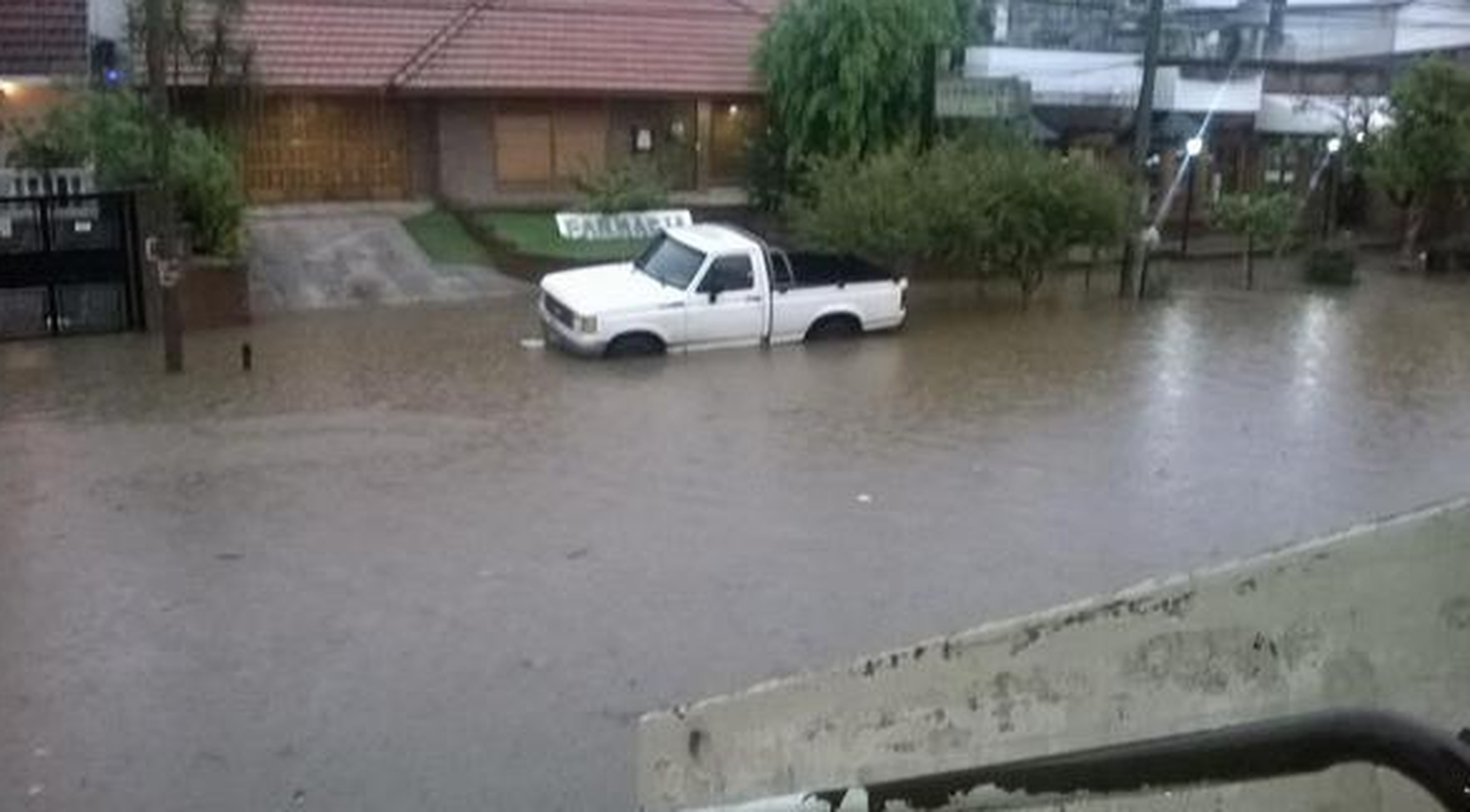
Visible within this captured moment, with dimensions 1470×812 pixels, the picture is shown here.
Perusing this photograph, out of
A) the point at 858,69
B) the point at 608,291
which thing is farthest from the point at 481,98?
the point at 608,291

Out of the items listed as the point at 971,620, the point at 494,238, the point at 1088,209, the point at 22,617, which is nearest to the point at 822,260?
the point at 1088,209

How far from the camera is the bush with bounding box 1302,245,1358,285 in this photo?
28.0m

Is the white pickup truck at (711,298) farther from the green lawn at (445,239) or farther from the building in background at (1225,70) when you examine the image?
the building in background at (1225,70)

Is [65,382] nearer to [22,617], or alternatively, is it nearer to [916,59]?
[22,617]

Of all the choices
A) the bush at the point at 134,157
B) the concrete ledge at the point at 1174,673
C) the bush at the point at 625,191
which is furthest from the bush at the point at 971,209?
the concrete ledge at the point at 1174,673

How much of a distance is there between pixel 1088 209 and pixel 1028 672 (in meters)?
20.9

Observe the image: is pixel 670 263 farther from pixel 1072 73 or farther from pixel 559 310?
pixel 1072 73

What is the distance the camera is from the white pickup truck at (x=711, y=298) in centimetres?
1836

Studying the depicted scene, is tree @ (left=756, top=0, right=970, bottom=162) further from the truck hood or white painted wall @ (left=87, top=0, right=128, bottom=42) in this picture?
white painted wall @ (left=87, top=0, right=128, bottom=42)

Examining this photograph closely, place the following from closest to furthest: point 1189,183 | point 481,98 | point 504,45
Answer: point 481,98, point 504,45, point 1189,183

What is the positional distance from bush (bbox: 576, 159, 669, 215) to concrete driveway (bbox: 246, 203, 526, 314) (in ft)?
9.40

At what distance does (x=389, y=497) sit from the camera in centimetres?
1165

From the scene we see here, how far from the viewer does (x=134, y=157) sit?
2056 centimetres

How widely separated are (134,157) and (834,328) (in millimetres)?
9825
